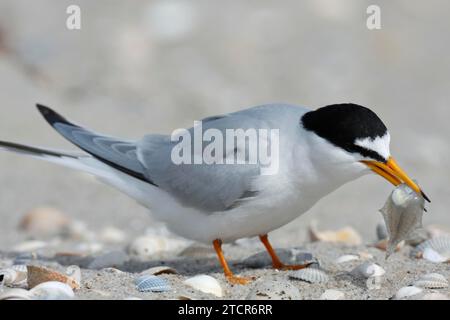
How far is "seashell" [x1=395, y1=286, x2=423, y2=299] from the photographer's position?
3.59 meters

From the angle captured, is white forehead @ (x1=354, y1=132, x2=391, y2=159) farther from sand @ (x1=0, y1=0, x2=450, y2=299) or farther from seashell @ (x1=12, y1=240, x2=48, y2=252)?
sand @ (x1=0, y1=0, x2=450, y2=299)

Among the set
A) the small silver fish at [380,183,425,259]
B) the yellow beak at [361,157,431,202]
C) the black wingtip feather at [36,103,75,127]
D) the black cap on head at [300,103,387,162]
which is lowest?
the small silver fish at [380,183,425,259]

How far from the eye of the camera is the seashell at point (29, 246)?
539cm

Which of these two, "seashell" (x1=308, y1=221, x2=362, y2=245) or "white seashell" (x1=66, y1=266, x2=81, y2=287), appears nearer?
"white seashell" (x1=66, y1=266, x2=81, y2=287)

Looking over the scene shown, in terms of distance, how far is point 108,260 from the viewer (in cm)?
470

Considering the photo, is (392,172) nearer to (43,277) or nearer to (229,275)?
(229,275)

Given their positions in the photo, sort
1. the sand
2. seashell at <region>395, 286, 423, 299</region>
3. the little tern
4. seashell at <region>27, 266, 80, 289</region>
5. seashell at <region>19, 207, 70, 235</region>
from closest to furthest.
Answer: seashell at <region>395, 286, 423, 299</region> → seashell at <region>27, 266, 80, 289</region> → the little tern → seashell at <region>19, 207, 70, 235</region> → the sand

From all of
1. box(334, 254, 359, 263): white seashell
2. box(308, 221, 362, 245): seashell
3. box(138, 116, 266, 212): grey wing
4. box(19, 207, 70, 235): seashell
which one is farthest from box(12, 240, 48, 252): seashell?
box(334, 254, 359, 263): white seashell

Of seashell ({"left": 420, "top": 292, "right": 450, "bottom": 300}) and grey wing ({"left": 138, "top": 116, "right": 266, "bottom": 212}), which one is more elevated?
grey wing ({"left": 138, "top": 116, "right": 266, "bottom": 212})

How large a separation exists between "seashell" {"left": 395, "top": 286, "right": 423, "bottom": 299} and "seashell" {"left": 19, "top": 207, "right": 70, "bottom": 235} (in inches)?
129

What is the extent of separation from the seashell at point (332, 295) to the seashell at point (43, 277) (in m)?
1.15

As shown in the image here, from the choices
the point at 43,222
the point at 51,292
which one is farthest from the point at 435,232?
the point at 43,222

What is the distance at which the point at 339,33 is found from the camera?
1021 centimetres
